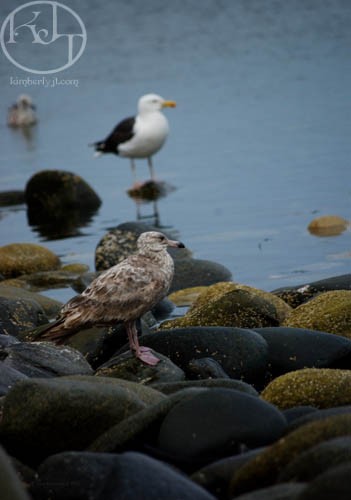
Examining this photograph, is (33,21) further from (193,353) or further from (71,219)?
(193,353)

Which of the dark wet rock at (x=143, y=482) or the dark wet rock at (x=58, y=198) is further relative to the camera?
the dark wet rock at (x=58, y=198)

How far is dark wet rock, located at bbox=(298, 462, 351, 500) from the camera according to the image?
12.9 ft

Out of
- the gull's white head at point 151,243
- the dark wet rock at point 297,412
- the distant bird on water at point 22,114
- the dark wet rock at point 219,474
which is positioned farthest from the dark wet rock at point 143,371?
the distant bird on water at point 22,114

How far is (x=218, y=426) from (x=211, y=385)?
1.09 metres

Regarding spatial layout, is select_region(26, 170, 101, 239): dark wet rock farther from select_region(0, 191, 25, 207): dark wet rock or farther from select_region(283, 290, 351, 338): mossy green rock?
select_region(283, 290, 351, 338): mossy green rock

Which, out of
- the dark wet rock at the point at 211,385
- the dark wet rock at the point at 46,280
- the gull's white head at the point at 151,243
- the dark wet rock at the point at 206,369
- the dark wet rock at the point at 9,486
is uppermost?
the gull's white head at the point at 151,243

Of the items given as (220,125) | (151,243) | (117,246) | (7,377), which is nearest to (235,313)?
(151,243)

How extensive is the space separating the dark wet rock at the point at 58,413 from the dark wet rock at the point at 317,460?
4.78ft

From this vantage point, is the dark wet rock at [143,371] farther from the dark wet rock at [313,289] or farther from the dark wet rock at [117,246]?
the dark wet rock at [117,246]

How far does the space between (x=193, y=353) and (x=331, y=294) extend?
1.57 metres

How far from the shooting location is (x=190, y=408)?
5.38 m

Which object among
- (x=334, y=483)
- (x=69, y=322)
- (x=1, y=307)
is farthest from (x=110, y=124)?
(x=334, y=483)

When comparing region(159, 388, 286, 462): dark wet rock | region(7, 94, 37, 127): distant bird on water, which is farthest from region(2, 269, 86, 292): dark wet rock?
region(7, 94, 37, 127): distant bird on water

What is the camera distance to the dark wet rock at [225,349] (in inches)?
291
